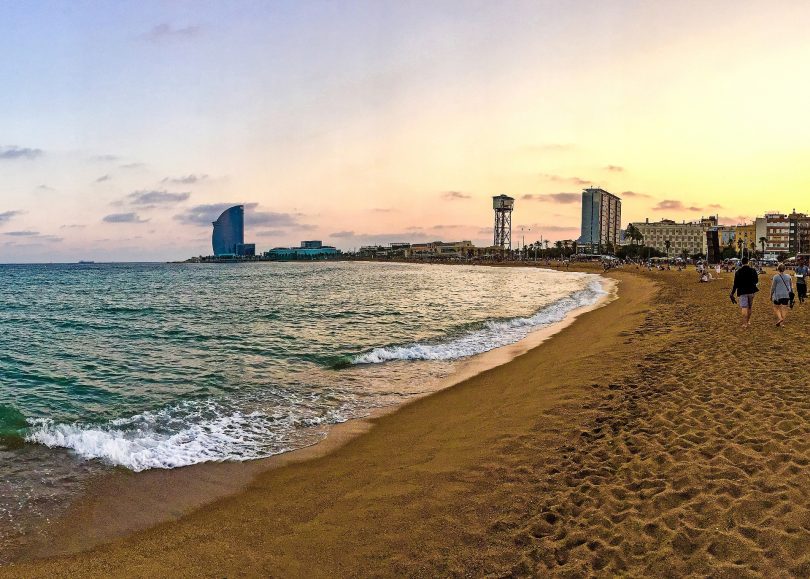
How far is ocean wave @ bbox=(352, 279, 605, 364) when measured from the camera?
14180 mm

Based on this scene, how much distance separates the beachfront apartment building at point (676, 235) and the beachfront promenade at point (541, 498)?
18242cm

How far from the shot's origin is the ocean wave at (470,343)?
14.2 meters

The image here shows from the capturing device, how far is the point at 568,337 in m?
16.8

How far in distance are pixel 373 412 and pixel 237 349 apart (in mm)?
8056

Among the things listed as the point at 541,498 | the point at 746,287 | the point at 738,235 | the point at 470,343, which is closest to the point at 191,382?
the point at 470,343

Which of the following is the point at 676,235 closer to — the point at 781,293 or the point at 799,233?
the point at 799,233

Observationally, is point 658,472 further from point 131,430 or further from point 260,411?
point 131,430

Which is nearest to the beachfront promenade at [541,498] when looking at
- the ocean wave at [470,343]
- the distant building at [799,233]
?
the ocean wave at [470,343]

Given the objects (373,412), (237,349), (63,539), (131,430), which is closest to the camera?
(63,539)

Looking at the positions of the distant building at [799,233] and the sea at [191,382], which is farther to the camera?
the distant building at [799,233]

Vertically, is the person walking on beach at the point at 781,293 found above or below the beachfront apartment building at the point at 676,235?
below

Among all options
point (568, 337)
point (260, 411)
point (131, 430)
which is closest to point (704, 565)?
point (260, 411)

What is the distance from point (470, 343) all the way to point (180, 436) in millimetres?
10592

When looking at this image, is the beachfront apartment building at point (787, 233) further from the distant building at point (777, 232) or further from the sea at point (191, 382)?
the sea at point (191, 382)
